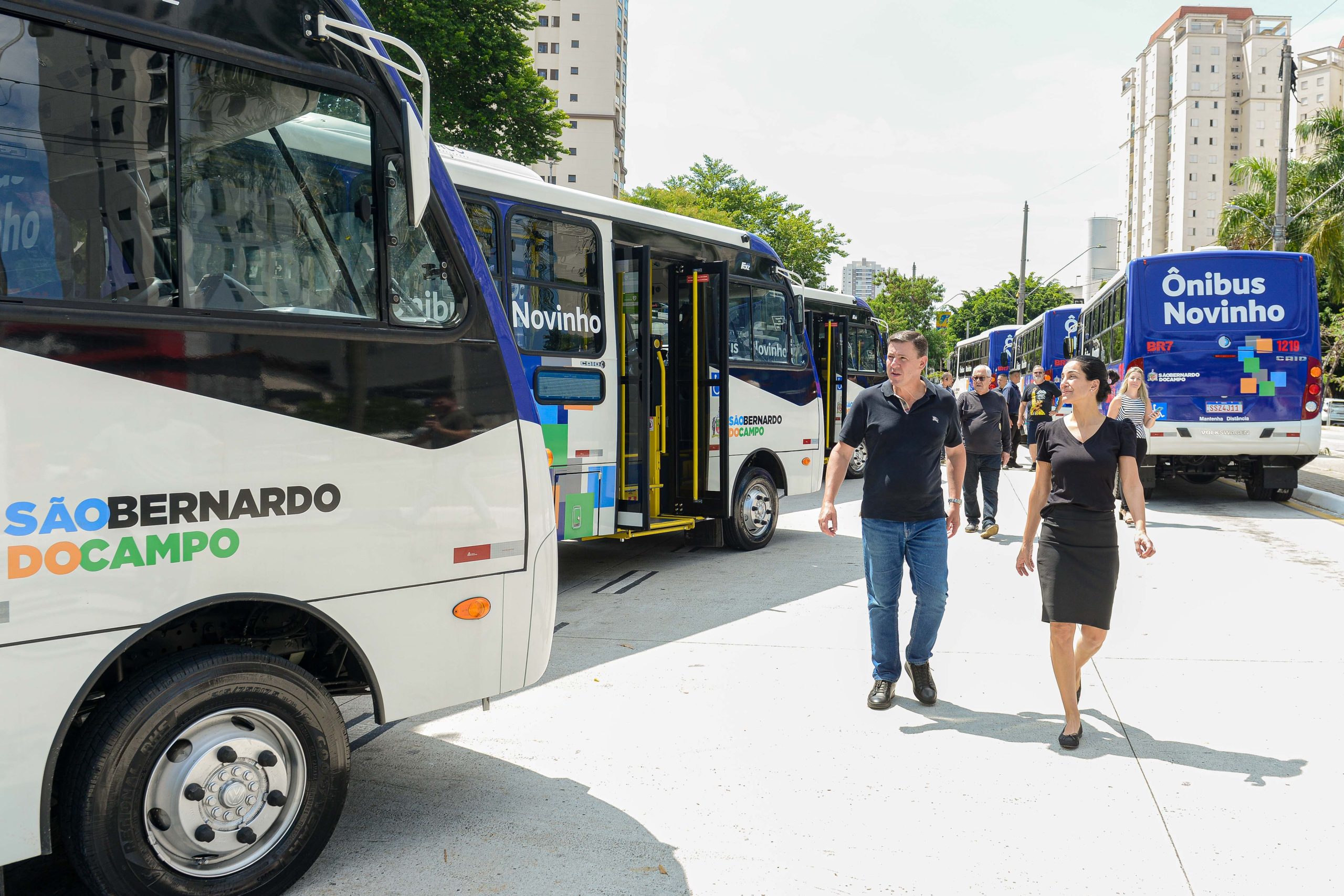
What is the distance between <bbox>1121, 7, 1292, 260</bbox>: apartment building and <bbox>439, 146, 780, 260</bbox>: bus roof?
11716 centimetres

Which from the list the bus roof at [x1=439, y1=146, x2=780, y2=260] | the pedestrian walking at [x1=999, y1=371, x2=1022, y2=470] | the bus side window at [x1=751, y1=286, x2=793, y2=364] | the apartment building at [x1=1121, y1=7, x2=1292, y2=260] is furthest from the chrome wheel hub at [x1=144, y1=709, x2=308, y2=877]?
the apartment building at [x1=1121, y1=7, x2=1292, y2=260]

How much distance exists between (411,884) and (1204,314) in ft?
43.3

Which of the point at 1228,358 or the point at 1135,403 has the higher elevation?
the point at 1228,358

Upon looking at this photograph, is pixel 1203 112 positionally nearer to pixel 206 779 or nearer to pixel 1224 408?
pixel 1224 408

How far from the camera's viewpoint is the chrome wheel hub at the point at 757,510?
10.3 m

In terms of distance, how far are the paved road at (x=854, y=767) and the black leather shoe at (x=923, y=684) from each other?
0.07m

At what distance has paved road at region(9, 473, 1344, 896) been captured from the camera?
3670 mm

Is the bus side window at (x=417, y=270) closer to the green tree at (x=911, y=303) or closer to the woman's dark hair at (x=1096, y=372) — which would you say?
the woman's dark hair at (x=1096, y=372)

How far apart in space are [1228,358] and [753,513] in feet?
23.7

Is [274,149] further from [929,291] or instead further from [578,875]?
[929,291]

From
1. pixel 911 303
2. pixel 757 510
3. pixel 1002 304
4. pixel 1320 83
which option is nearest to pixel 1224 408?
pixel 757 510

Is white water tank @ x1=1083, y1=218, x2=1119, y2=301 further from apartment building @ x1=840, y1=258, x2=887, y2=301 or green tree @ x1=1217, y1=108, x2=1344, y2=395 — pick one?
apartment building @ x1=840, y1=258, x2=887, y2=301

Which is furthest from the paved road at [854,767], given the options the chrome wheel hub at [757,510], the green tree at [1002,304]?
the green tree at [1002,304]

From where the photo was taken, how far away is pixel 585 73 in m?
85.7
